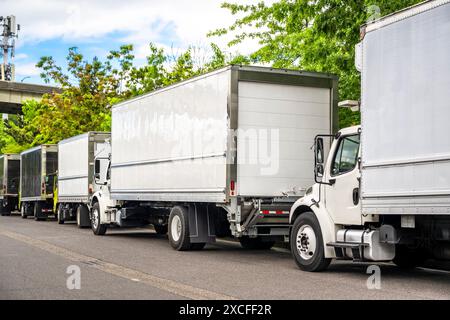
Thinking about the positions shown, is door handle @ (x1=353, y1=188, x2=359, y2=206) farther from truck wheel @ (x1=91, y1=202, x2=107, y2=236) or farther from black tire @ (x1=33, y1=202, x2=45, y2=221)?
black tire @ (x1=33, y1=202, x2=45, y2=221)

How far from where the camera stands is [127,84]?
114 feet

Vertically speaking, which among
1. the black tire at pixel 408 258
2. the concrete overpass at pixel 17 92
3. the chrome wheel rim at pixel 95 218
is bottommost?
the black tire at pixel 408 258

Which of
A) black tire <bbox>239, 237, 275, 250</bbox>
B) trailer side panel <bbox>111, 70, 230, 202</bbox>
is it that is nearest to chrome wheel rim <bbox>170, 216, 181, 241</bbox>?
trailer side panel <bbox>111, 70, 230, 202</bbox>

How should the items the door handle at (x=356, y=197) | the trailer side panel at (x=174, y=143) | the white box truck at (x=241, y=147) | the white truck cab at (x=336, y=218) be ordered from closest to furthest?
the white truck cab at (x=336, y=218)
the door handle at (x=356, y=197)
the white box truck at (x=241, y=147)
the trailer side panel at (x=174, y=143)

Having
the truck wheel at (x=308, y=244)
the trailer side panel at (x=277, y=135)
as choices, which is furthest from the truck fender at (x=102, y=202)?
the truck wheel at (x=308, y=244)

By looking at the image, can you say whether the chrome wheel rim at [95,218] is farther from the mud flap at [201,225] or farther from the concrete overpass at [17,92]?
the concrete overpass at [17,92]

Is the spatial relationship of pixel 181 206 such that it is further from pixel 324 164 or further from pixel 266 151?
pixel 324 164

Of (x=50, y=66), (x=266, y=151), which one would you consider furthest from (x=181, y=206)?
(x=50, y=66)

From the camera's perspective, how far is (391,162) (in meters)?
9.55

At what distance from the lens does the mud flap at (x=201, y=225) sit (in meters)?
14.7

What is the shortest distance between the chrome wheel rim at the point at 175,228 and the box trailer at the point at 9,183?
80.7ft

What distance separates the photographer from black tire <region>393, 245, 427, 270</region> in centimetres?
1149

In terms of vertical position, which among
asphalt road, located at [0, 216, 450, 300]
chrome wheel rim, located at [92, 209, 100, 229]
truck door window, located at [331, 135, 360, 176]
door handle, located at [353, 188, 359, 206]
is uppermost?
truck door window, located at [331, 135, 360, 176]

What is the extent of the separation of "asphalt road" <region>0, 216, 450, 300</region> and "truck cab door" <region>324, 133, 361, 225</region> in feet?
3.23
